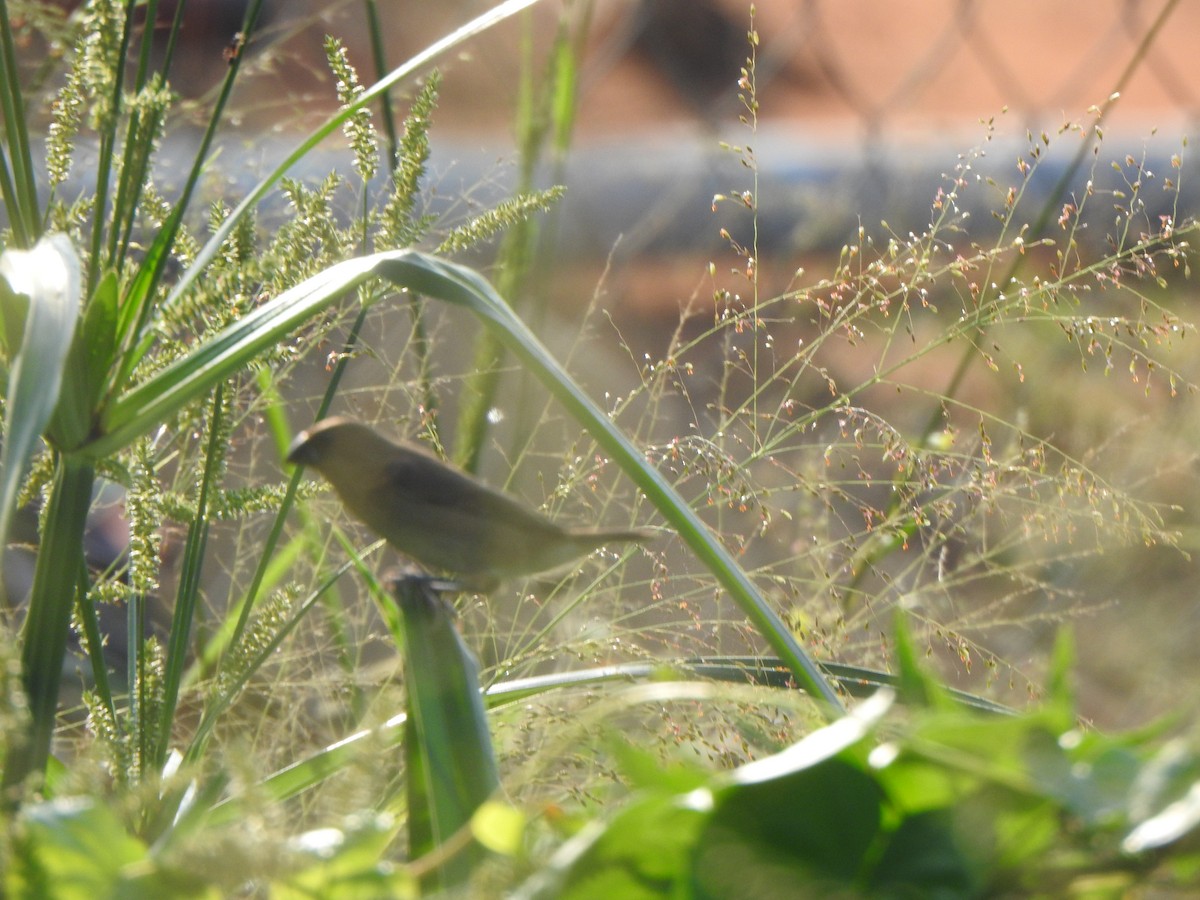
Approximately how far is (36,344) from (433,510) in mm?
258

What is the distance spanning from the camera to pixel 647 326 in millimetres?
2959

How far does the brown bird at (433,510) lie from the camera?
0.63 meters

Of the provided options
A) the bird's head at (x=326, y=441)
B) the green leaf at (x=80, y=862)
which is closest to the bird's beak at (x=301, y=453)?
the bird's head at (x=326, y=441)

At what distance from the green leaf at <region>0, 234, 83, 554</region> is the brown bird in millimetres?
171

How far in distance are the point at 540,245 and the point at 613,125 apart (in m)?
2.96

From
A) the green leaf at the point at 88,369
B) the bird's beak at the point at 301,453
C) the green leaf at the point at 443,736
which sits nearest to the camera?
the green leaf at the point at 443,736

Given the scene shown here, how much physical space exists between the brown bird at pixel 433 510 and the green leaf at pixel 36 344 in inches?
6.7

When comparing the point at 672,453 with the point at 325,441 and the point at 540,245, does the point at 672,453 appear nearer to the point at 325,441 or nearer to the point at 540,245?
the point at 325,441

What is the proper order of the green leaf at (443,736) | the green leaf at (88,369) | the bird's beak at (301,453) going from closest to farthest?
the green leaf at (443,736), the green leaf at (88,369), the bird's beak at (301,453)

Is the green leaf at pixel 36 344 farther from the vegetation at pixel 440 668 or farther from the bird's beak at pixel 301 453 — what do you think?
the bird's beak at pixel 301 453

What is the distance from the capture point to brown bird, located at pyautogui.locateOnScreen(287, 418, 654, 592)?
0.63m

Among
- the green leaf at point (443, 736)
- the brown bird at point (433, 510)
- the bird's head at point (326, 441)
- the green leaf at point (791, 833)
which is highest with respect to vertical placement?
the bird's head at point (326, 441)

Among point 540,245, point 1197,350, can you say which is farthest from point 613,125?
point 540,245

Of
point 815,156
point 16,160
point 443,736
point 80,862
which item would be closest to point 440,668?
point 443,736
